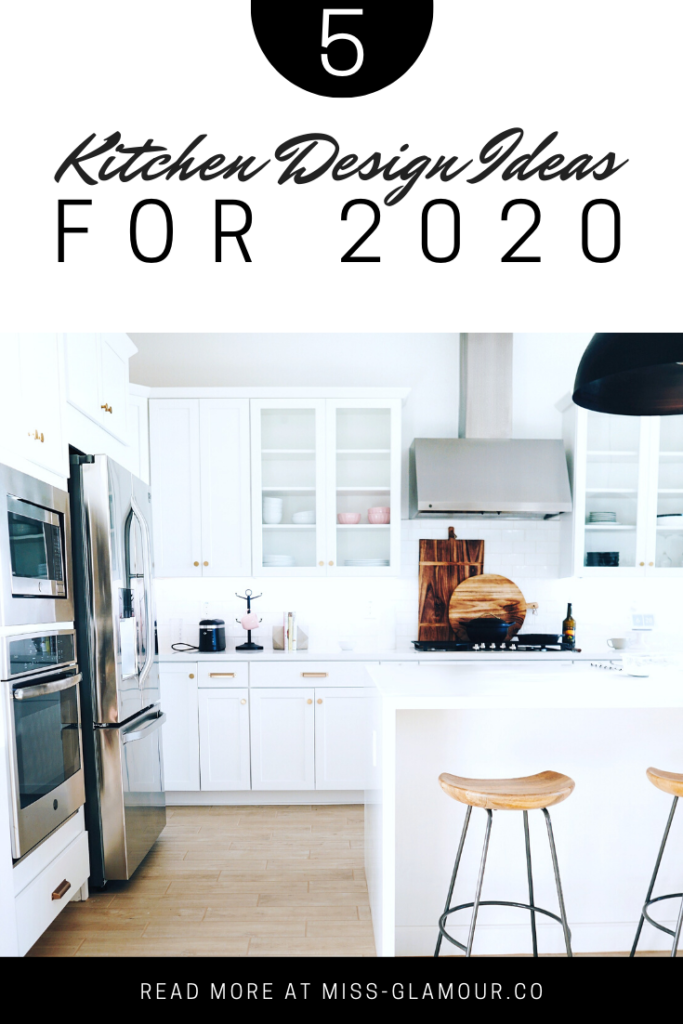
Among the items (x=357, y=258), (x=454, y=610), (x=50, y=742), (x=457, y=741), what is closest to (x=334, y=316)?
(x=357, y=258)

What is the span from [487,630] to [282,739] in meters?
1.47

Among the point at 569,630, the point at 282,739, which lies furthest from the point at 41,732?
the point at 569,630

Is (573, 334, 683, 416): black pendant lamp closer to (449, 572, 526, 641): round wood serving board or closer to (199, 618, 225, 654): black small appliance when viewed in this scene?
(449, 572, 526, 641): round wood serving board

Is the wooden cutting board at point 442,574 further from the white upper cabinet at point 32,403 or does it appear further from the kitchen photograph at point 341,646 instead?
the white upper cabinet at point 32,403

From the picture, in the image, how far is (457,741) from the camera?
215 centimetres

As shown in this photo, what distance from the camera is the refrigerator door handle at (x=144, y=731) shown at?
2596mm

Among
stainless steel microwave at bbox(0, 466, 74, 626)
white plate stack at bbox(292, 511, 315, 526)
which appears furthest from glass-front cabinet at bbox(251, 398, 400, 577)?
stainless steel microwave at bbox(0, 466, 74, 626)

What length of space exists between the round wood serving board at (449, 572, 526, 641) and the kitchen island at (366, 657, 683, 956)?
1.92 meters

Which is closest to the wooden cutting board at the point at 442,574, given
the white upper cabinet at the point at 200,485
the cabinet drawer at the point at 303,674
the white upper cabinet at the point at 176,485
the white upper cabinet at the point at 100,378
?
the cabinet drawer at the point at 303,674

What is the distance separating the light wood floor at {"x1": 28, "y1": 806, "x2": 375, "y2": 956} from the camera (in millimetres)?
2199

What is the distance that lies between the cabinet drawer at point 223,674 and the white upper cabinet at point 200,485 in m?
0.56

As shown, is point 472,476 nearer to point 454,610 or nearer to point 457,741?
point 454,610

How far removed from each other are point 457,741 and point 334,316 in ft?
5.92

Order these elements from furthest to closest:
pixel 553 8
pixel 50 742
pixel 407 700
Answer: pixel 50 742 → pixel 407 700 → pixel 553 8
